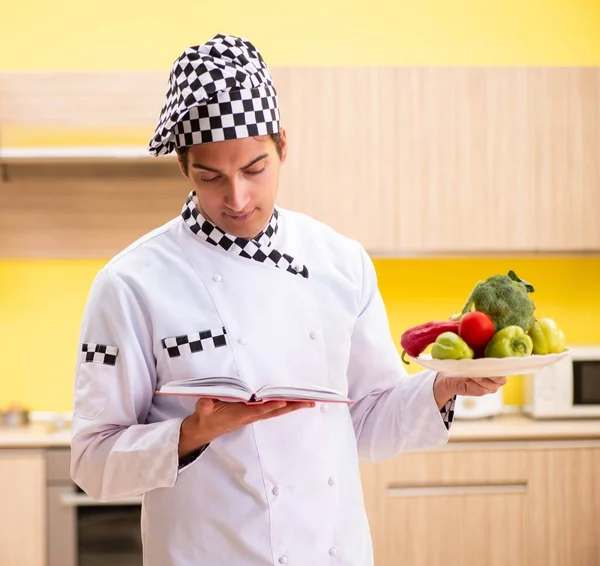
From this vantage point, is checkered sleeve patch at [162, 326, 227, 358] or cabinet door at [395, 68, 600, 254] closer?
checkered sleeve patch at [162, 326, 227, 358]

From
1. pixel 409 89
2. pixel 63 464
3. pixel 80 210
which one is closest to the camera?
pixel 63 464

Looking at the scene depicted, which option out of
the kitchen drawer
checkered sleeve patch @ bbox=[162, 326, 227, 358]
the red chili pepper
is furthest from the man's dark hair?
the kitchen drawer

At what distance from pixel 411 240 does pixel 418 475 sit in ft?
2.93

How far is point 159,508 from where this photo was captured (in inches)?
57.4

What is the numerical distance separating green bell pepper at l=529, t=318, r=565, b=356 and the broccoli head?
1 cm

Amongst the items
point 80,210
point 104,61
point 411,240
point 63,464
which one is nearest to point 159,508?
point 63,464

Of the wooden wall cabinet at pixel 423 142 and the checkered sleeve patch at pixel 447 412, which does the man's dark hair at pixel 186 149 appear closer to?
the checkered sleeve patch at pixel 447 412

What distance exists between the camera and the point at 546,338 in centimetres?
141

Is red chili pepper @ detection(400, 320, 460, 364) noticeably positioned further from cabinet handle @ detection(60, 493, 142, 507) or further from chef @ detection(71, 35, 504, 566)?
cabinet handle @ detection(60, 493, 142, 507)

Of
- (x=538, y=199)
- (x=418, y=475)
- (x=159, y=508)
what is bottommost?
(x=418, y=475)

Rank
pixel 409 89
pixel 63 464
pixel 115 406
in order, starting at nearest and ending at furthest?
pixel 115 406 < pixel 63 464 < pixel 409 89

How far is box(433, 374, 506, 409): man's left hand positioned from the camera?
1.39 meters

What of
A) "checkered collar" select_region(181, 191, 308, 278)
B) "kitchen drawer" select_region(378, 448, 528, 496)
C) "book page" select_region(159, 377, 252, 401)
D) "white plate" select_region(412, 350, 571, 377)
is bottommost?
"kitchen drawer" select_region(378, 448, 528, 496)

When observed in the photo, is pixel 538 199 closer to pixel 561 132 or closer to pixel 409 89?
pixel 561 132
